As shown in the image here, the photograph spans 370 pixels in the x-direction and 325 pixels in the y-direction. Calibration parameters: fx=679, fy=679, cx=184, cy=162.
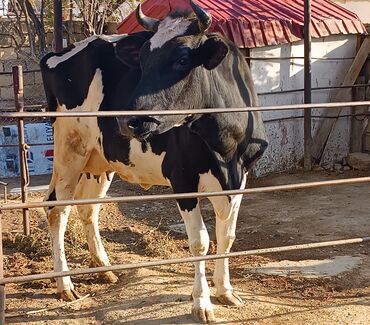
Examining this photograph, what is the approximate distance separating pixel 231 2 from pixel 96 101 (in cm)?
593

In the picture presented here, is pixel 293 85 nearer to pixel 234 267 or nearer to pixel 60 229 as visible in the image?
pixel 234 267

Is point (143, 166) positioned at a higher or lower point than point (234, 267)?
higher

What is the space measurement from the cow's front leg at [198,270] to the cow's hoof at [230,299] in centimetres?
19

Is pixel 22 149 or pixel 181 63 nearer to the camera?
pixel 181 63

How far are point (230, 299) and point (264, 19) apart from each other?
6.44m

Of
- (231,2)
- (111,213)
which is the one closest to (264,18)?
(231,2)

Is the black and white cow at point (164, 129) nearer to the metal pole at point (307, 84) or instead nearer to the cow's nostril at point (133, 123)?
Answer: the cow's nostril at point (133, 123)

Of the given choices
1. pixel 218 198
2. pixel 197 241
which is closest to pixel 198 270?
pixel 197 241

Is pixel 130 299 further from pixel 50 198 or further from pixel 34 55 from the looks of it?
pixel 34 55

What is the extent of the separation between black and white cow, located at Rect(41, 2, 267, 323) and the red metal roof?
4.58 meters

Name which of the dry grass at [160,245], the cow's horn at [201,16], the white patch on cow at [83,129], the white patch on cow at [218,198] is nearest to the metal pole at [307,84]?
the dry grass at [160,245]

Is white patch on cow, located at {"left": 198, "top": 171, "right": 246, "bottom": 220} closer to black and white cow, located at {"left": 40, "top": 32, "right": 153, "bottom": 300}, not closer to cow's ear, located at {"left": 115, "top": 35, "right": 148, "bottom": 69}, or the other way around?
black and white cow, located at {"left": 40, "top": 32, "right": 153, "bottom": 300}

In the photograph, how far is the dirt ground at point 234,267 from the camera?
467 cm

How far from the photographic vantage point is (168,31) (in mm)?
4324
